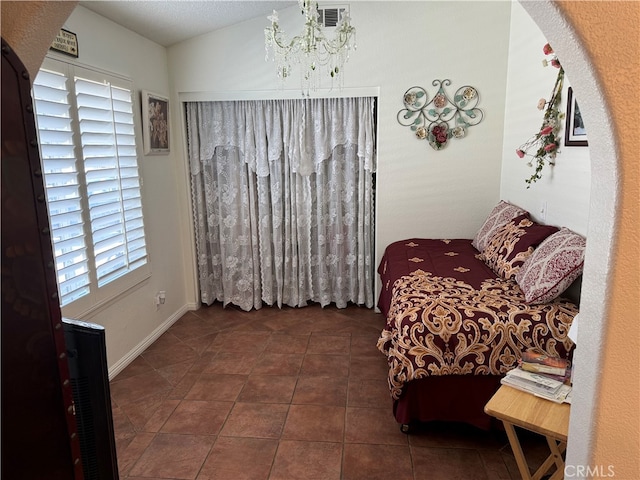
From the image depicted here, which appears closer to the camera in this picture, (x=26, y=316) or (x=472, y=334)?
(x=26, y=316)

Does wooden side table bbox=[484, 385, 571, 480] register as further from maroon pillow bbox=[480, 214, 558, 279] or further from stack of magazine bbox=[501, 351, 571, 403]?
maroon pillow bbox=[480, 214, 558, 279]

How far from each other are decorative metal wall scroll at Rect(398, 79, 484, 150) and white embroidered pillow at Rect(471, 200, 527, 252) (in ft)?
2.47

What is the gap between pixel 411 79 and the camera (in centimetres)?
377

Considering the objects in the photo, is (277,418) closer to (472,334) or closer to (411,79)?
(472,334)

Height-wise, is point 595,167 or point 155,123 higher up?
point 155,123

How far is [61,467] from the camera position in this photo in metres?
0.95

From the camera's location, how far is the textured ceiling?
2.87 metres

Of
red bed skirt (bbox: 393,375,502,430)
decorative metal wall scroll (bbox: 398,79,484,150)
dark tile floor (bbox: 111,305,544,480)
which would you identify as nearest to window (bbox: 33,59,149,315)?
dark tile floor (bbox: 111,305,544,480)

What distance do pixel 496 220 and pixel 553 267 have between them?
1.16 m

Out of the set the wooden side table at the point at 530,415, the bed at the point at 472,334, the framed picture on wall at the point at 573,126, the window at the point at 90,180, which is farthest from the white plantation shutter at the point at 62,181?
the framed picture on wall at the point at 573,126

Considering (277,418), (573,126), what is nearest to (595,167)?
(573,126)

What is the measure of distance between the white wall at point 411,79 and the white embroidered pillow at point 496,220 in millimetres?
428

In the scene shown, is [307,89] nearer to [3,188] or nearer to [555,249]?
[555,249]

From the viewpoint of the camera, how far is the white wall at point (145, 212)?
2.90m
